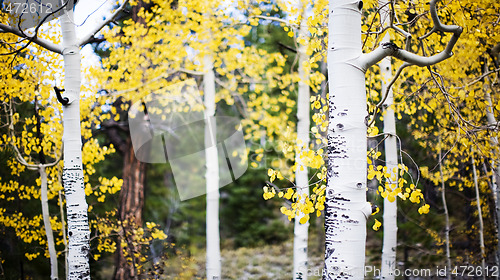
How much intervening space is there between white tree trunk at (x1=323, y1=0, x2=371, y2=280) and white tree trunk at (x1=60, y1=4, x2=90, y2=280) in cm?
240

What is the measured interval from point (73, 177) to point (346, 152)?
260cm

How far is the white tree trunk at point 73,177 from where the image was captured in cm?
339

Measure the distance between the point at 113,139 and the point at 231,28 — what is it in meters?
3.19

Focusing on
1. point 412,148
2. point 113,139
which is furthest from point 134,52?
point 412,148

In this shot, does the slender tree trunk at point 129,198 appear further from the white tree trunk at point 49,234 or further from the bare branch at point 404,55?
the bare branch at point 404,55

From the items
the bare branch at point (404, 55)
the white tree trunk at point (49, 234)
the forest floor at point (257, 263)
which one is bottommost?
the forest floor at point (257, 263)

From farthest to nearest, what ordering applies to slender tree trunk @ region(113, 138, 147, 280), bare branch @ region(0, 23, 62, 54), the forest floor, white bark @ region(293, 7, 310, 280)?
the forest floor, slender tree trunk @ region(113, 138, 147, 280), white bark @ region(293, 7, 310, 280), bare branch @ region(0, 23, 62, 54)

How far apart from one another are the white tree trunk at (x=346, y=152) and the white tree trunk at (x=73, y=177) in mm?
2396

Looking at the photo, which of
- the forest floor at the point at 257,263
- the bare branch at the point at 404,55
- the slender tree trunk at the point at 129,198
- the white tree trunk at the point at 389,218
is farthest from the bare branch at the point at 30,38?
the forest floor at the point at 257,263

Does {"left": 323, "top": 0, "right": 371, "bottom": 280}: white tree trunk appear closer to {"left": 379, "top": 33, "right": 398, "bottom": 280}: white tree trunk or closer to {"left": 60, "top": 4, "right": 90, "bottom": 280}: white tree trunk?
{"left": 60, "top": 4, "right": 90, "bottom": 280}: white tree trunk

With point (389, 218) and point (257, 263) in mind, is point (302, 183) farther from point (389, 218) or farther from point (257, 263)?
point (257, 263)

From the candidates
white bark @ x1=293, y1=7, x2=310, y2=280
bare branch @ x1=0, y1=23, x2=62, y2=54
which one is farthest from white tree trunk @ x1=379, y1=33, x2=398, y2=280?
bare branch @ x1=0, y1=23, x2=62, y2=54

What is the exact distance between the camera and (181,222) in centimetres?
1091

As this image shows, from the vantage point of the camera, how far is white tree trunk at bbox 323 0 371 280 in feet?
6.73
